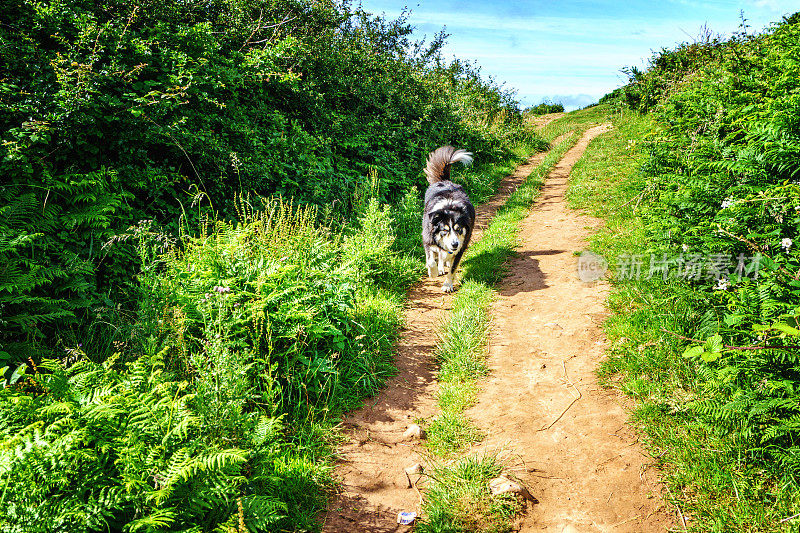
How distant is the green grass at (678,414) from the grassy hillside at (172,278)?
6.80 feet

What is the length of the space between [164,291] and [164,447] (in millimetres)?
1615

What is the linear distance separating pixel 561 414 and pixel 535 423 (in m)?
0.22

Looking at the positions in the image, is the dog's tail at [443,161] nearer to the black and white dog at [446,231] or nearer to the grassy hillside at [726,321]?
the black and white dog at [446,231]

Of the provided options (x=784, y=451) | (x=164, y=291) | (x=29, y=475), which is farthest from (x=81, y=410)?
(x=784, y=451)

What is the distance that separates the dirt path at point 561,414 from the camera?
2523 mm

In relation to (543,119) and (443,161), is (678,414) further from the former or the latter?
(543,119)

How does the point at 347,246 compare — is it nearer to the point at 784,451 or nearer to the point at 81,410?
the point at 81,410

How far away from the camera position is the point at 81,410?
210cm

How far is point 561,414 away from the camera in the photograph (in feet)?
10.8

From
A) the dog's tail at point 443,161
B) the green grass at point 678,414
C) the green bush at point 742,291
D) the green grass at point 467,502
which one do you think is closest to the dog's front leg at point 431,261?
the dog's tail at point 443,161

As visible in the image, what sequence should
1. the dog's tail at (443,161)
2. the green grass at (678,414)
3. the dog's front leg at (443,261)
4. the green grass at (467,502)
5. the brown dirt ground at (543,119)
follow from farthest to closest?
the brown dirt ground at (543,119), the dog's tail at (443,161), the dog's front leg at (443,261), the green grass at (467,502), the green grass at (678,414)

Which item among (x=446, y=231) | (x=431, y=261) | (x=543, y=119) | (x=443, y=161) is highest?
(x=543, y=119)

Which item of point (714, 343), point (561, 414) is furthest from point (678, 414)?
point (714, 343)

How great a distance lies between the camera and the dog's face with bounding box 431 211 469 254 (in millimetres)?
5562
